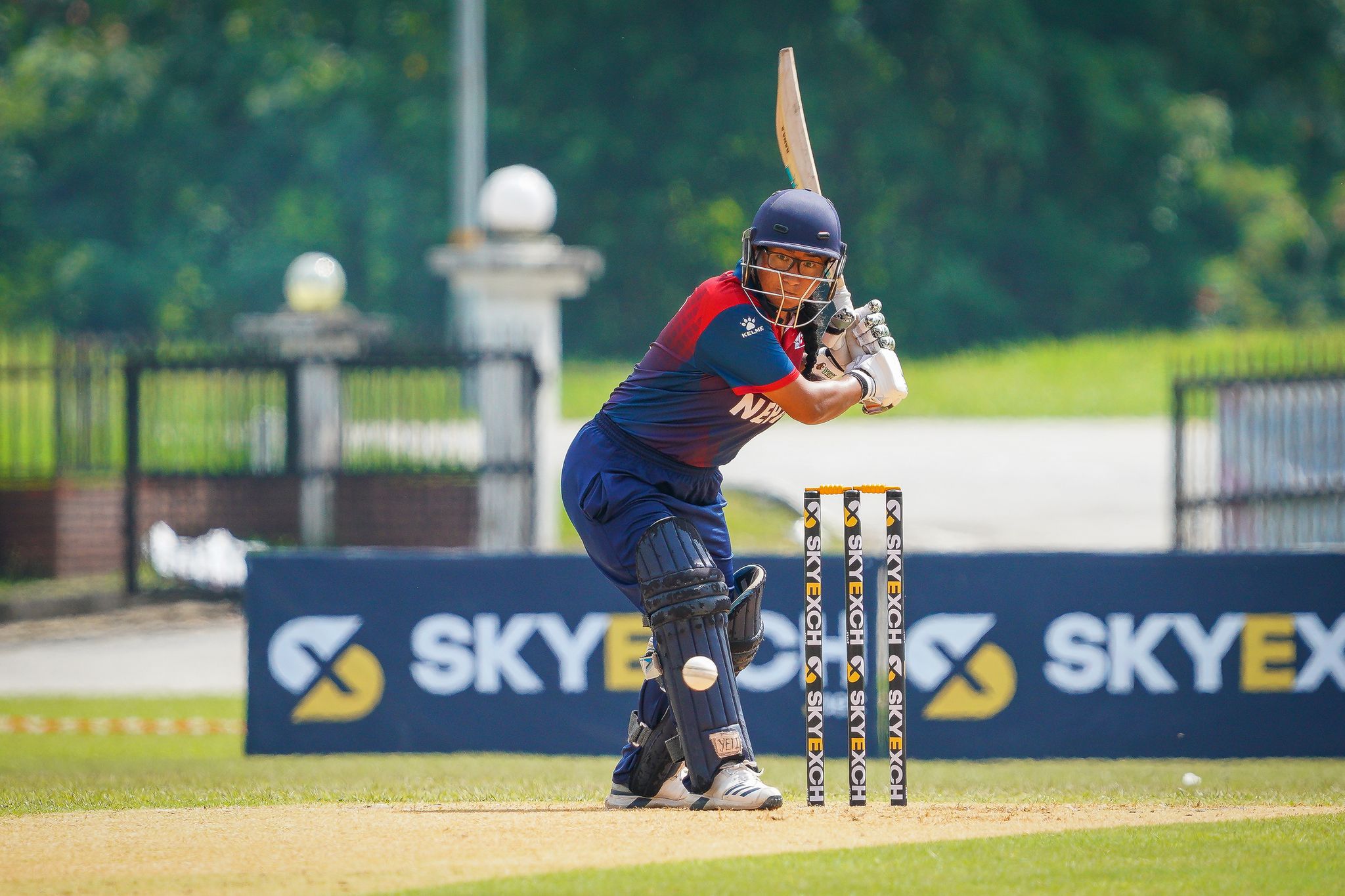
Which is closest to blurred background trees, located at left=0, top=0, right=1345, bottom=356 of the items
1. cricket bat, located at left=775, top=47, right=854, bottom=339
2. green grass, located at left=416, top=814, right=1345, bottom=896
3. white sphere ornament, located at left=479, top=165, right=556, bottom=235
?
white sphere ornament, located at left=479, top=165, right=556, bottom=235

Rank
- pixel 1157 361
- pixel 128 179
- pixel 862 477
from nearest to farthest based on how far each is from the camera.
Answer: pixel 862 477, pixel 1157 361, pixel 128 179

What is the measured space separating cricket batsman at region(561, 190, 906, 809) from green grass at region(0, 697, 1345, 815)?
1.02 meters

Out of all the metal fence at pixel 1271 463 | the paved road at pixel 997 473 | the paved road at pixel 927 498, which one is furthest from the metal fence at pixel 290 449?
the metal fence at pixel 1271 463

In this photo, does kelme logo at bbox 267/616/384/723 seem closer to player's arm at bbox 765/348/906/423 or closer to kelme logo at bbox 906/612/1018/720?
kelme logo at bbox 906/612/1018/720

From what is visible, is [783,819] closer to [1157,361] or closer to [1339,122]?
[1157,361]

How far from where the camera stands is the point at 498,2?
3728 centimetres

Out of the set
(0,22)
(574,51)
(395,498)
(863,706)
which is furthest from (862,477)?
(0,22)

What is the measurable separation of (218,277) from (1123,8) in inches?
847

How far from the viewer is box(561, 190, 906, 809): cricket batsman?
5785mm

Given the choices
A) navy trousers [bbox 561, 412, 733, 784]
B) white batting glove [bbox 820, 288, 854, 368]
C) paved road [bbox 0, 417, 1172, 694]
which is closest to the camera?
navy trousers [bbox 561, 412, 733, 784]

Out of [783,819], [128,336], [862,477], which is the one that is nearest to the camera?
[783,819]

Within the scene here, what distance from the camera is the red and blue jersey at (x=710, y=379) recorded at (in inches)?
224

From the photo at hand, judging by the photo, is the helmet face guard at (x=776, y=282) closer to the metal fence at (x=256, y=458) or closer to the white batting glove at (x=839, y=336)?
the white batting glove at (x=839, y=336)

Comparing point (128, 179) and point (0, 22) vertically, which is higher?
point (0, 22)
